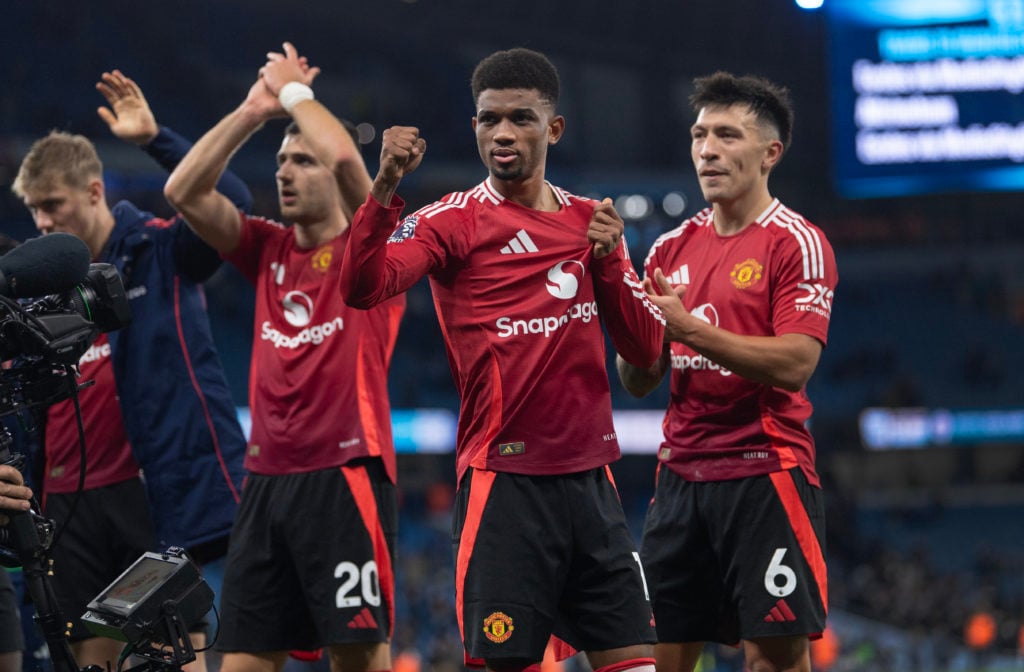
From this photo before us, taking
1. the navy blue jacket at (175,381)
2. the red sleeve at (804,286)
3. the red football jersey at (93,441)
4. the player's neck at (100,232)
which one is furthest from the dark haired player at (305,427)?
the red sleeve at (804,286)

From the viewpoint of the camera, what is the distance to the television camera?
3.24m

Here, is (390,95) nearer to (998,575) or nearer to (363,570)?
(998,575)

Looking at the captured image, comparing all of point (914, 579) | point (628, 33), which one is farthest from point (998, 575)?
point (628, 33)

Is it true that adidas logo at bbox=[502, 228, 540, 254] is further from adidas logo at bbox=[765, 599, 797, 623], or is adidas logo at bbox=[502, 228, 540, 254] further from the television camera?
adidas logo at bbox=[765, 599, 797, 623]

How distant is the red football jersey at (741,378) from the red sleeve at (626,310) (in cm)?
47

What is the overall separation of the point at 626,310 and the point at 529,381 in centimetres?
36

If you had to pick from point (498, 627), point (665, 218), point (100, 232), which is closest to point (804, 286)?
point (498, 627)

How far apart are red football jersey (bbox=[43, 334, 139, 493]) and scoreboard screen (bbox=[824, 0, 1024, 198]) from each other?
34.4 ft

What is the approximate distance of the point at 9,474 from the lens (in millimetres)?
3250

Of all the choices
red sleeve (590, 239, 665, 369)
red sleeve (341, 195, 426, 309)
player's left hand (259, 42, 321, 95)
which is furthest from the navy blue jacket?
red sleeve (590, 239, 665, 369)

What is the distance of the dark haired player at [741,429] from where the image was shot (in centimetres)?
412

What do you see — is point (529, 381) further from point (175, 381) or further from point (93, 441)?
point (93, 441)

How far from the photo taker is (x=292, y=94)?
14.4ft

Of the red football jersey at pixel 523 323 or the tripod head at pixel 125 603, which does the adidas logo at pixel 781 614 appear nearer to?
the red football jersey at pixel 523 323
